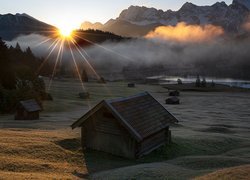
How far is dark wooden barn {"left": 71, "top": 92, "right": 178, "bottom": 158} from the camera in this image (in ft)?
87.9

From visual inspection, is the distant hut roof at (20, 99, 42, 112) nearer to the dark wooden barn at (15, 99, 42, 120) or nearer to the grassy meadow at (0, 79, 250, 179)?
the dark wooden barn at (15, 99, 42, 120)

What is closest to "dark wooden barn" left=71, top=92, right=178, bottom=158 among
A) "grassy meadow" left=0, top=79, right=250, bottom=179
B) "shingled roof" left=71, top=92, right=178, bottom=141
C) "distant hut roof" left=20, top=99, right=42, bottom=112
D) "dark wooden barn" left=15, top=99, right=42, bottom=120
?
"shingled roof" left=71, top=92, right=178, bottom=141

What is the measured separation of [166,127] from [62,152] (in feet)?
35.7

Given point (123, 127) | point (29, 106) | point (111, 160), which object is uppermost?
point (123, 127)

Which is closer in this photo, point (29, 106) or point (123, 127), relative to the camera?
point (123, 127)

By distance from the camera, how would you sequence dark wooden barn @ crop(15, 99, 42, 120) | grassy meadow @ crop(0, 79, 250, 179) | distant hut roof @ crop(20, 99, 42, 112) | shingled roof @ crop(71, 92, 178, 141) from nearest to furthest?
grassy meadow @ crop(0, 79, 250, 179)
shingled roof @ crop(71, 92, 178, 141)
distant hut roof @ crop(20, 99, 42, 112)
dark wooden barn @ crop(15, 99, 42, 120)

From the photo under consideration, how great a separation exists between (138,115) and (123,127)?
7.45 ft

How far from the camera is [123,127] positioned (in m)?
26.9

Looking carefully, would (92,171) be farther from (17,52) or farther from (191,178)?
(17,52)

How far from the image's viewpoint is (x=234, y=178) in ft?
58.3

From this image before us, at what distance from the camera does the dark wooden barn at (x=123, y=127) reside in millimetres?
26797

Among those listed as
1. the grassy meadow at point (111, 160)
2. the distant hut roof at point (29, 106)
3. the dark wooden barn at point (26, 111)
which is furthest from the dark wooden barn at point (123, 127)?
the dark wooden barn at point (26, 111)

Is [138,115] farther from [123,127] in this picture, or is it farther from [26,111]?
[26,111]

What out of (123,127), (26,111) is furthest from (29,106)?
(123,127)
